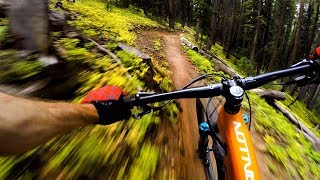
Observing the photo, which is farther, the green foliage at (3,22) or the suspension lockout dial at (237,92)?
the green foliage at (3,22)

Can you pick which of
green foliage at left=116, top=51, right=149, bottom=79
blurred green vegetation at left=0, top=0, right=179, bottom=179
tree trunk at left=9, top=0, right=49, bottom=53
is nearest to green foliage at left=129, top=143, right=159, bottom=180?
blurred green vegetation at left=0, top=0, right=179, bottom=179

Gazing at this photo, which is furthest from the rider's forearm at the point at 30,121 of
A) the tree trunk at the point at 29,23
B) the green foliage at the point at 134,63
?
the green foliage at the point at 134,63

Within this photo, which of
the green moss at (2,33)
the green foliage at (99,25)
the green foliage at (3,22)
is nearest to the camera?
the green moss at (2,33)

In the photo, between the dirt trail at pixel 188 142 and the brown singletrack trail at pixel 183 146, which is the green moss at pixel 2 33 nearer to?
the brown singletrack trail at pixel 183 146

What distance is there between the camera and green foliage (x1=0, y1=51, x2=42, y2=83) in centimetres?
308

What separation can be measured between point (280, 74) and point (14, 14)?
3518 millimetres

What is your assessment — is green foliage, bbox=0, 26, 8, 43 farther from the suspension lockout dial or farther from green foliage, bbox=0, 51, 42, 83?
the suspension lockout dial

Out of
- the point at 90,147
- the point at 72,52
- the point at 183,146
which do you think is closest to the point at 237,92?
the point at 90,147

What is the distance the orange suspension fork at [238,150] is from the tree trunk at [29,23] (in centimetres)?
279

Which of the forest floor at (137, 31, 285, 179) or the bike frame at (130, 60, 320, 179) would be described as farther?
the forest floor at (137, 31, 285, 179)

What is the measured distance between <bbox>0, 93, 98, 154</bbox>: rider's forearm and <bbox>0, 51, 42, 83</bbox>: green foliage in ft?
4.82

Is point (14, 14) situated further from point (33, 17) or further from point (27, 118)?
point (27, 118)

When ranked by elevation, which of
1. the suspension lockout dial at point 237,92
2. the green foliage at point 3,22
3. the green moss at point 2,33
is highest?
the green foliage at point 3,22

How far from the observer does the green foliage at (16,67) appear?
3.08m
